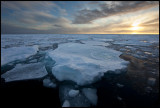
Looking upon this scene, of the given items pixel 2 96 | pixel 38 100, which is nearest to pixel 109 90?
pixel 38 100

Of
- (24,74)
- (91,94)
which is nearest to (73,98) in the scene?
(91,94)

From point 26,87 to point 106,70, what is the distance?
2.83 metres

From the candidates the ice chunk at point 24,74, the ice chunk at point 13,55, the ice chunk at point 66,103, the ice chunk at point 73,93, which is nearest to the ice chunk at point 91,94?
the ice chunk at point 73,93

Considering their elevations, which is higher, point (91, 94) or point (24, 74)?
point (91, 94)

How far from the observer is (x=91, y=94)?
2.23m

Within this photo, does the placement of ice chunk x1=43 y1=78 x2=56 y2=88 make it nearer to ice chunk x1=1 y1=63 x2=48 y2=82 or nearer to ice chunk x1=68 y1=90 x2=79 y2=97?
ice chunk x1=1 y1=63 x2=48 y2=82

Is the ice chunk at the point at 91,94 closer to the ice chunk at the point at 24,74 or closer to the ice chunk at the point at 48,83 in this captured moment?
the ice chunk at the point at 48,83

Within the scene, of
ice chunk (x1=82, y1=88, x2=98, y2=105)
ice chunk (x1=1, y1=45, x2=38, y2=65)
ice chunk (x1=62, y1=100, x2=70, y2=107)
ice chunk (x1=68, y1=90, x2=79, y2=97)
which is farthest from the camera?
ice chunk (x1=1, y1=45, x2=38, y2=65)

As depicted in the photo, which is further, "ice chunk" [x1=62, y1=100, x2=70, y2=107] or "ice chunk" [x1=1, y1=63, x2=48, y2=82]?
"ice chunk" [x1=1, y1=63, x2=48, y2=82]

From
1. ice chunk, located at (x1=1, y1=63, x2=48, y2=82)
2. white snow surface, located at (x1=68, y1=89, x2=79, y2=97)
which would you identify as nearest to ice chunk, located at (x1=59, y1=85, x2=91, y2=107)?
white snow surface, located at (x1=68, y1=89, x2=79, y2=97)

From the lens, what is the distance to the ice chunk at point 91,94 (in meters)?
2.09

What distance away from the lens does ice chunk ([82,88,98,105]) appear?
6.84 ft

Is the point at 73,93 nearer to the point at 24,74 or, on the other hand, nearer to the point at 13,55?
the point at 24,74

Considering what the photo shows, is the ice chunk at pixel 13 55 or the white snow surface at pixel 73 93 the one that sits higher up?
the white snow surface at pixel 73 93
